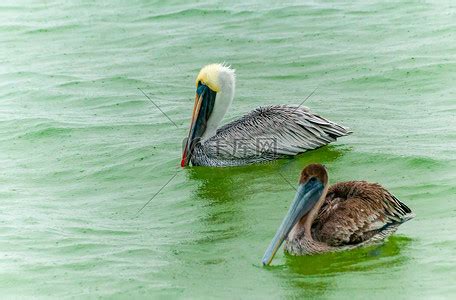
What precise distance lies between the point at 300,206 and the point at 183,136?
357cm

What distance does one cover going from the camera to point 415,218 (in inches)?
274

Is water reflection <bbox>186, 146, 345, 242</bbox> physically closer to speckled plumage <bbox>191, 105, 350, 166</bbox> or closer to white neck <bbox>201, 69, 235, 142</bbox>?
speckled plumage <bbox>191, 105, 350, 166</bbox>

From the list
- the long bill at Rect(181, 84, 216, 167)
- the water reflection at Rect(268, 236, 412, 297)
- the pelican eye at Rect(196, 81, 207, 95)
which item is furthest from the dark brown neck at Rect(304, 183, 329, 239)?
the pelican eye at Rect(196, 81, 207, 95)

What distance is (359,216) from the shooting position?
657 centimetres

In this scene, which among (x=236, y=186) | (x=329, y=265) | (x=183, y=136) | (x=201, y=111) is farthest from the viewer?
(x=183, y=136)

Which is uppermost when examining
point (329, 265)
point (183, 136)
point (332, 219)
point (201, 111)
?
point (332, 219)

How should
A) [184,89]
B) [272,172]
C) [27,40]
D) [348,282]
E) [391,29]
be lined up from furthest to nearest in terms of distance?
[27,40] < [391,29] < [184,89] < [272,172] < [348,282]

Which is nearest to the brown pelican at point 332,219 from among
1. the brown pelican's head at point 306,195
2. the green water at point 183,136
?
the brown pelican's head at point 306,195

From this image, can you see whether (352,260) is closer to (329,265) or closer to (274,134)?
(329,265)

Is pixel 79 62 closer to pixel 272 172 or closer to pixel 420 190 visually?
pixel 272 172

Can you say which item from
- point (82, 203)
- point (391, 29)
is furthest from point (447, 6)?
point (82, 203)

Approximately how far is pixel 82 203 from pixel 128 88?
11.2 ft

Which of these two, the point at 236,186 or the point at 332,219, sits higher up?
the point at 332,219

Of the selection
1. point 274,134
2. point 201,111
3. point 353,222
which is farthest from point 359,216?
point 201,111
